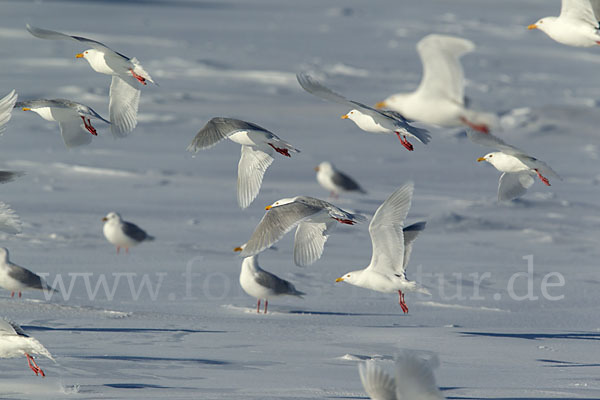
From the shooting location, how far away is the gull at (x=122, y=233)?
26.5 ft

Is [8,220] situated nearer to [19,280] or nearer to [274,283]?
[19,280]

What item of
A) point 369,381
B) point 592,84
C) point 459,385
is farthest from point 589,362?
point 592,84

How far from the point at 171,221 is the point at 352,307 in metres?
2.98

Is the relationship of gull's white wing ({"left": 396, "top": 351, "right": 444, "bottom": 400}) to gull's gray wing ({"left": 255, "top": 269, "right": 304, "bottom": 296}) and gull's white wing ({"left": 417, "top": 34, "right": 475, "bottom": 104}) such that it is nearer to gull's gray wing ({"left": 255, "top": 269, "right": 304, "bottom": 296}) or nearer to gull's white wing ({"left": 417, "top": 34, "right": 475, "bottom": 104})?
gull's white wing ({"left": 417, "top": 34, "right": 475, "bottom": 104})

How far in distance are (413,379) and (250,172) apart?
11.7 feet

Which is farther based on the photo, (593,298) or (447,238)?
(447,238)

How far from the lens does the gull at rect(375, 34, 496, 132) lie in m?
5.40

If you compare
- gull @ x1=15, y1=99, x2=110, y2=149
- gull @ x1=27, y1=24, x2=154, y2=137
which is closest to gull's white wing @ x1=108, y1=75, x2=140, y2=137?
gull @ x1=27, y1=24, x2=154, y2=137

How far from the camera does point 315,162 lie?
12422 millimetres

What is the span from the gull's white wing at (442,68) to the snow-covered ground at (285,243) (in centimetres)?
146

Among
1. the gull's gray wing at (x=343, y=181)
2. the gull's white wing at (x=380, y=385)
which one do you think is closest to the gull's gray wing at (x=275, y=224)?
the gull's white wing at (x=380, y=385)

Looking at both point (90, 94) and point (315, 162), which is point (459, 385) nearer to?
point (315, 162)

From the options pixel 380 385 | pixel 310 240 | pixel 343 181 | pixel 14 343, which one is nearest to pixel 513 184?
pixel 310 240

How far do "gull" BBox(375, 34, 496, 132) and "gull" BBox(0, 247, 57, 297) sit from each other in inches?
108
